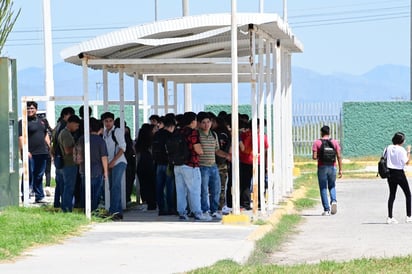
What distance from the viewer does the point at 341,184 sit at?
3612 centimetres

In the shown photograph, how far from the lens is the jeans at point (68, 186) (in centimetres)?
2195

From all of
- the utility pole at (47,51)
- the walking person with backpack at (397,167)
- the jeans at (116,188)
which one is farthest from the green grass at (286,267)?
Answer: the utility pole at (47,51)

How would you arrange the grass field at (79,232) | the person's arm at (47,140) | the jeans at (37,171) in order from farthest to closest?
the person's arm at (47,140) → the jeans at (37,171) → the grass field at (79,232)

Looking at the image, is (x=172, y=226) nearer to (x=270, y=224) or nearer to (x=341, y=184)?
(x=270, y=224)

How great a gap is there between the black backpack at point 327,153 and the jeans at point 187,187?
3591mm

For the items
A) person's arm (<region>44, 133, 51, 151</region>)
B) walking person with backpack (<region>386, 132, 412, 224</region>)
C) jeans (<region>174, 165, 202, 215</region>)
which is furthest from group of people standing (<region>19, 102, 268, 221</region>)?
walking person with backpack (<region>386, 132, 412, 224</region>)

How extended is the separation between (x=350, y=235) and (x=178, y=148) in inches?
125

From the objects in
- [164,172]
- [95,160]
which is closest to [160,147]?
[164,172]

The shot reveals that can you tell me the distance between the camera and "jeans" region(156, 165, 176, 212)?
22812 millimetres

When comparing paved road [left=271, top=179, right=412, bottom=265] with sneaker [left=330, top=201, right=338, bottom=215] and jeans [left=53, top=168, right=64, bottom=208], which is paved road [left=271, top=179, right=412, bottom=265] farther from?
jeans [left=53, top=168, right=64, bottom=208]

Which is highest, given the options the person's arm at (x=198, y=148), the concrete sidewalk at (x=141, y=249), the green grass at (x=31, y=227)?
the person's arm at (x=198, y=148)

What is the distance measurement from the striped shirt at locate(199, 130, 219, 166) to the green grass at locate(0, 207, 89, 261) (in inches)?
88.1

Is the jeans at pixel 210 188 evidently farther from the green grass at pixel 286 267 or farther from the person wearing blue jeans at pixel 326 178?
the person wearing blue jeans at pixel 326 178

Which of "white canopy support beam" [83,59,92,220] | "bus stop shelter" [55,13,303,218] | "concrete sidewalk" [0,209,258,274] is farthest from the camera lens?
"white canopy support beam" [83,59,92,220]
